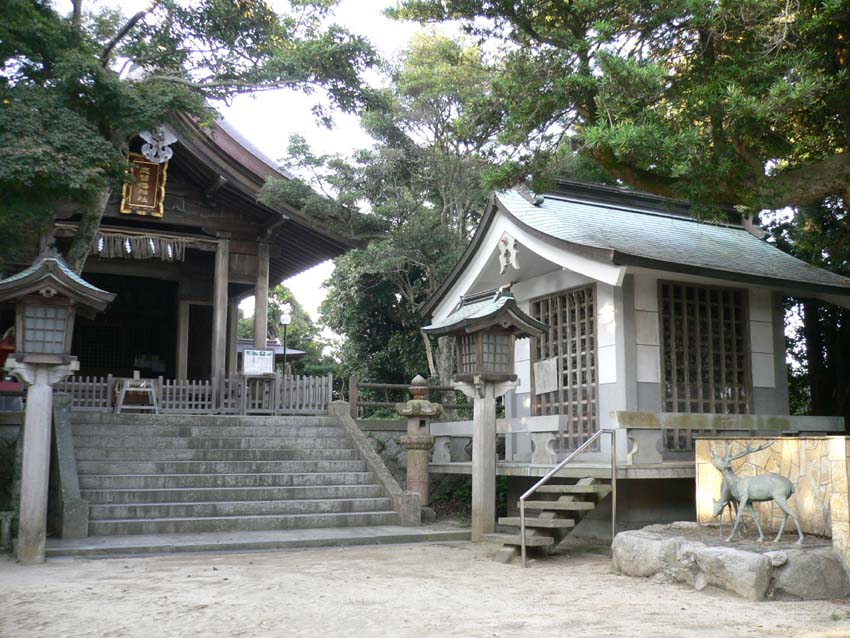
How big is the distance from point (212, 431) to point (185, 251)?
6979 mm

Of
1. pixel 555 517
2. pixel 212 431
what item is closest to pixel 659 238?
pixel 555 517

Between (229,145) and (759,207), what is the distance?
546 inches

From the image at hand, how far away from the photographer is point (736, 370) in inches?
489

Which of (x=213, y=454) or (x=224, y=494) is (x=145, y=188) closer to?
(x=213, y=454)

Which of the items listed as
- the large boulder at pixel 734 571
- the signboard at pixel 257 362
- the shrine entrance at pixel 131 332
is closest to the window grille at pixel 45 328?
the signboard at pixel 257 362

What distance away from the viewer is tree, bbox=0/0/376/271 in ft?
38.2

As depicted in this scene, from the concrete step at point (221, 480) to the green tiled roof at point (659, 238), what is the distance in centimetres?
505

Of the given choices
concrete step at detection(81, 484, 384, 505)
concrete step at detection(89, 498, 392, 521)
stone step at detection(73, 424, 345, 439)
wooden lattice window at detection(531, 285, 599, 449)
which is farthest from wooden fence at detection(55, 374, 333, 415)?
wooden lattice window at detection(531, 285, 599, 449)

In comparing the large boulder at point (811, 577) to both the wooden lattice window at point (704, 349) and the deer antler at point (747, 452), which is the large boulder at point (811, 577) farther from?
the wooden lattice window at point (704, 349)

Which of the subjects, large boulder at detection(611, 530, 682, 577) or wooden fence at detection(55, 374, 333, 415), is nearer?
large boulder at detection(611, 530, 682, 577)

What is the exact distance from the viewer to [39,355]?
9.21 metres

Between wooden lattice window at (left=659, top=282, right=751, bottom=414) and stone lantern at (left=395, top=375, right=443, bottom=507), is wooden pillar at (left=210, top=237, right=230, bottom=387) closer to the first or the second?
stone lantern at (left=395, top=375, right=443, bottom=507)

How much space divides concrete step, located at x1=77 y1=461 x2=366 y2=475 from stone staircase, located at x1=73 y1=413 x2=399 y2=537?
16 mm

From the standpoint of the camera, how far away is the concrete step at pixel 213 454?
12.4m
